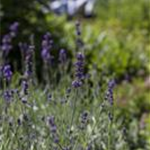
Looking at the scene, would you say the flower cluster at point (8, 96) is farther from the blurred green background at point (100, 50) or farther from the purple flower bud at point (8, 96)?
the blurred green background at point (100, 50)

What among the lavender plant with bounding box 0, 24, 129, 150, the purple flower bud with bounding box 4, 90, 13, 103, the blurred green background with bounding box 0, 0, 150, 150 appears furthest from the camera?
the blurred green background with bounding box 0, 0, 150, 150

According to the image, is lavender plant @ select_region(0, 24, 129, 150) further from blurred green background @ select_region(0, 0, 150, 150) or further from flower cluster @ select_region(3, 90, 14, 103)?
blurred green background @ select_region(0, 0, 150, 150)

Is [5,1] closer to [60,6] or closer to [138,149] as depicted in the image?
[138,149]

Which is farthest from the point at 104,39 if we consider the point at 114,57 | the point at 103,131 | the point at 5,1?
the point at 103,131

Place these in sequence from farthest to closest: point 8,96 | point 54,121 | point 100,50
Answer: point 100,50
point 54,121
point 8,96

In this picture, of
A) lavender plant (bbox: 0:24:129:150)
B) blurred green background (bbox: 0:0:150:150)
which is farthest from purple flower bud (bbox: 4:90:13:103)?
blurred green background (bbox: 0:0:150:150)

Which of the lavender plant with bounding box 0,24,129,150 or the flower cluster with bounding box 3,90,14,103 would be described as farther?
the flower cluster with bounding box 3,90,14,103

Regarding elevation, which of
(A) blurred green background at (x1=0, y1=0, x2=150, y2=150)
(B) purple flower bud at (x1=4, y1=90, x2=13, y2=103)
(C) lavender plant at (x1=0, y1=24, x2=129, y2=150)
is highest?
(A) blurred green background at (x1=0, y1=0, x2=150, y2=150)

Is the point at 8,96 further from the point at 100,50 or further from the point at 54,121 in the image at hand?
the point at 100,50

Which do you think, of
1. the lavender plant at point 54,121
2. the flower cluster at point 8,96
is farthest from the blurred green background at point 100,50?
the flower cluster at point 8,96

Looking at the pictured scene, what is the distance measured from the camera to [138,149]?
16.4 ft

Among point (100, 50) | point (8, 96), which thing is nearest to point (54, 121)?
point (8, 96)

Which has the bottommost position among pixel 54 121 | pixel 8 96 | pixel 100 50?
pixel 54 121

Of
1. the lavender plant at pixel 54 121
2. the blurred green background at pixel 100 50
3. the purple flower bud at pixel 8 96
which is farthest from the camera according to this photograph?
the blurred green background at pixel 100 50
